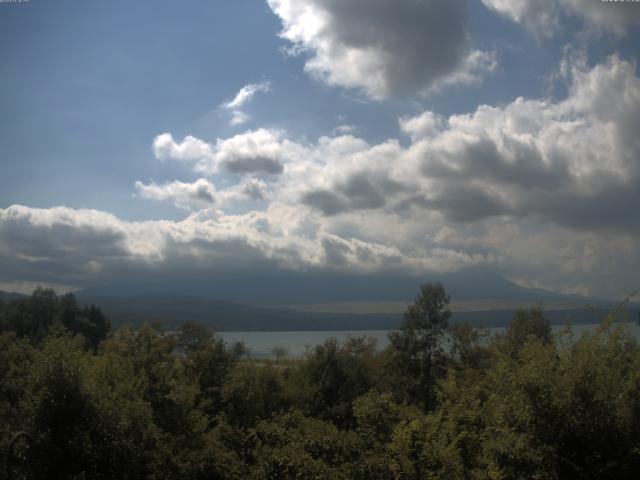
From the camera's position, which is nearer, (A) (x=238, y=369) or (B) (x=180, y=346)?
(A) (x=238, y=369)

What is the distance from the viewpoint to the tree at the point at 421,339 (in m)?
44.9

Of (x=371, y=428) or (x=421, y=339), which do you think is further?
(x=421, y=339)

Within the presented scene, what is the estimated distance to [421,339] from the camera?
150 feet

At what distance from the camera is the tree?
44.9 m

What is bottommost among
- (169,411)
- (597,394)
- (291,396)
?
(291,396)

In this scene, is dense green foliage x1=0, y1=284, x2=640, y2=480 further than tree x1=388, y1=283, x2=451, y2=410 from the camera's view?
No

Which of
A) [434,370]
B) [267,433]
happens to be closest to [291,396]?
[434,370]

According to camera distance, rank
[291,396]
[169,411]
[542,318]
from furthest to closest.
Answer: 1. [542,318]
2. [291,396]
3. [169,411]

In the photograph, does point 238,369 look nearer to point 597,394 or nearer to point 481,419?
point 481,419

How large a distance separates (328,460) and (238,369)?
24783mm

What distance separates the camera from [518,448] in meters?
11.3

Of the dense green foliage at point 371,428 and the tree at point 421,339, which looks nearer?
the dense green foliage at point 371,428

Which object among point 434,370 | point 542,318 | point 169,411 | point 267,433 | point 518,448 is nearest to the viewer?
point 518,448

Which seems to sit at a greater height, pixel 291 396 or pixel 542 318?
pixel 542 318
